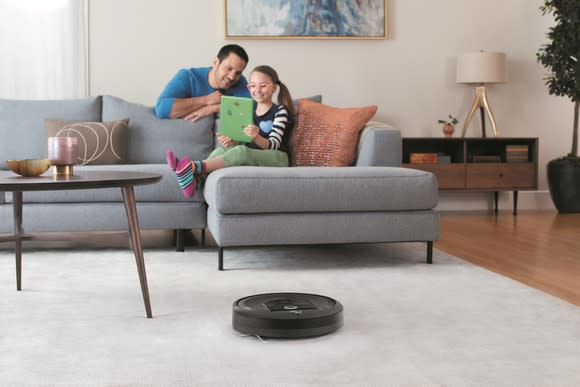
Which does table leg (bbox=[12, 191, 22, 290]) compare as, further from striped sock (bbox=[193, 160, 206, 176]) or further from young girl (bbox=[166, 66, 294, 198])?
striped sock (bbox=[193, 160, 206, 176])

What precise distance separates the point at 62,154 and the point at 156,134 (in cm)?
198

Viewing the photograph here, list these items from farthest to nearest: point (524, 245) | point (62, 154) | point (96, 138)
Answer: point (96, 138) → point (524, 245) → point (62, 154)

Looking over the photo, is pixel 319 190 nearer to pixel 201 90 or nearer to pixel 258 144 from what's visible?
pixel 258 144

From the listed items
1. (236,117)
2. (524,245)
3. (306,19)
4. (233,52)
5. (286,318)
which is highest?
(306,19)

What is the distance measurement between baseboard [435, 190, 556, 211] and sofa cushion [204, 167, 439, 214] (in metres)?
2.43

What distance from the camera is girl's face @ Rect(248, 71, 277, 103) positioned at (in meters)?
3.92

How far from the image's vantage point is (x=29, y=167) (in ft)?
7.69

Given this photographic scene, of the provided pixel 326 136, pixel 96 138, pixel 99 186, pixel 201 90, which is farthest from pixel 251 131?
pixel 99 186

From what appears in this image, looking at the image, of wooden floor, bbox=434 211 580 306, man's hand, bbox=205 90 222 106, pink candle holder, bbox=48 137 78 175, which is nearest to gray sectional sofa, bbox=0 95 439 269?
wooden floor, bbox=434 211 580 306

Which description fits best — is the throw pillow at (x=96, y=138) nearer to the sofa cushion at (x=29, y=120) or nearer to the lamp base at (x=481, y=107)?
the sofa cushion at (x=29, y=120)

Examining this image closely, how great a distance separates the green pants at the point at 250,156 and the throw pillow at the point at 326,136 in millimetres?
124

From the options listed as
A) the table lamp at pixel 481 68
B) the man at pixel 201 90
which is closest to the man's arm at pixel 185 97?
the man at pixel 201 90

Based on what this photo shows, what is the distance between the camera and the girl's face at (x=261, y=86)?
3918 mm

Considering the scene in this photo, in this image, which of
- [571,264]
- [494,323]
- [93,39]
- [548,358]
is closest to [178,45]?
[93,39]
